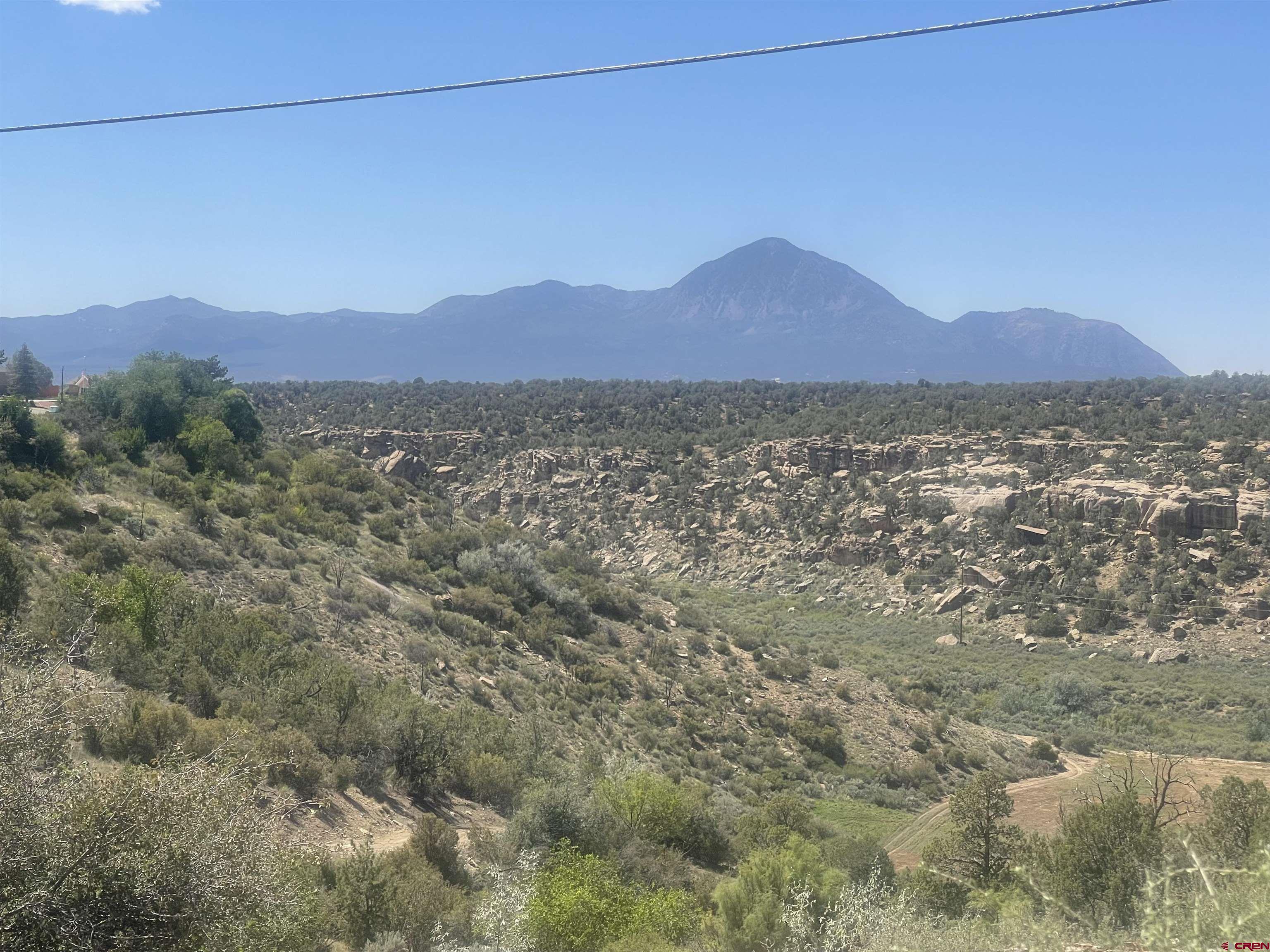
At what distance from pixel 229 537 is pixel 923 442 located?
40.7 m

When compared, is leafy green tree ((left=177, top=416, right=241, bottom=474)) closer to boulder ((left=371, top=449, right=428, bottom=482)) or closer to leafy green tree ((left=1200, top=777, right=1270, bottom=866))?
boulder ((left=371, top=449, right=428, bottom=482))

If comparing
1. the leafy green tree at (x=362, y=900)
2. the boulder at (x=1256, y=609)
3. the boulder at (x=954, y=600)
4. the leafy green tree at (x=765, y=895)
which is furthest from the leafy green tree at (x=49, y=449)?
the boulder at (x=1256, y=609)

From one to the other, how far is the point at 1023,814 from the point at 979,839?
775 cm

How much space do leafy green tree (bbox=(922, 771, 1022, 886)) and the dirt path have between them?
0.98 meters

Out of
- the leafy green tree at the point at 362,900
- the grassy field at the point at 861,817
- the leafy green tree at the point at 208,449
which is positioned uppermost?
the leafy green tree at the point at 208,449

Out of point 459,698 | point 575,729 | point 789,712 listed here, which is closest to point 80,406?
point 459,698

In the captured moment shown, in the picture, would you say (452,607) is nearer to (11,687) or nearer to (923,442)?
(11,687)

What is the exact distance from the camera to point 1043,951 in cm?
592

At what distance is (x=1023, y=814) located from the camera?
1966 centimetres

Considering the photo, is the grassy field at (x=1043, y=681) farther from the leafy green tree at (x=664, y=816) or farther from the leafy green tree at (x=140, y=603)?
the leafy green tree at (x=140, y=603)

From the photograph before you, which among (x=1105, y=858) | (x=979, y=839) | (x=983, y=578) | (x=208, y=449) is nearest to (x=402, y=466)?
(x=208, y=449)

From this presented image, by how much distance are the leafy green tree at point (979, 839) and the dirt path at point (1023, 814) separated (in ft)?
3.21

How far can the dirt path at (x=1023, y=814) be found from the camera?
1744 centimetres

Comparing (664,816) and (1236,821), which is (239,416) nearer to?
(664,816)
